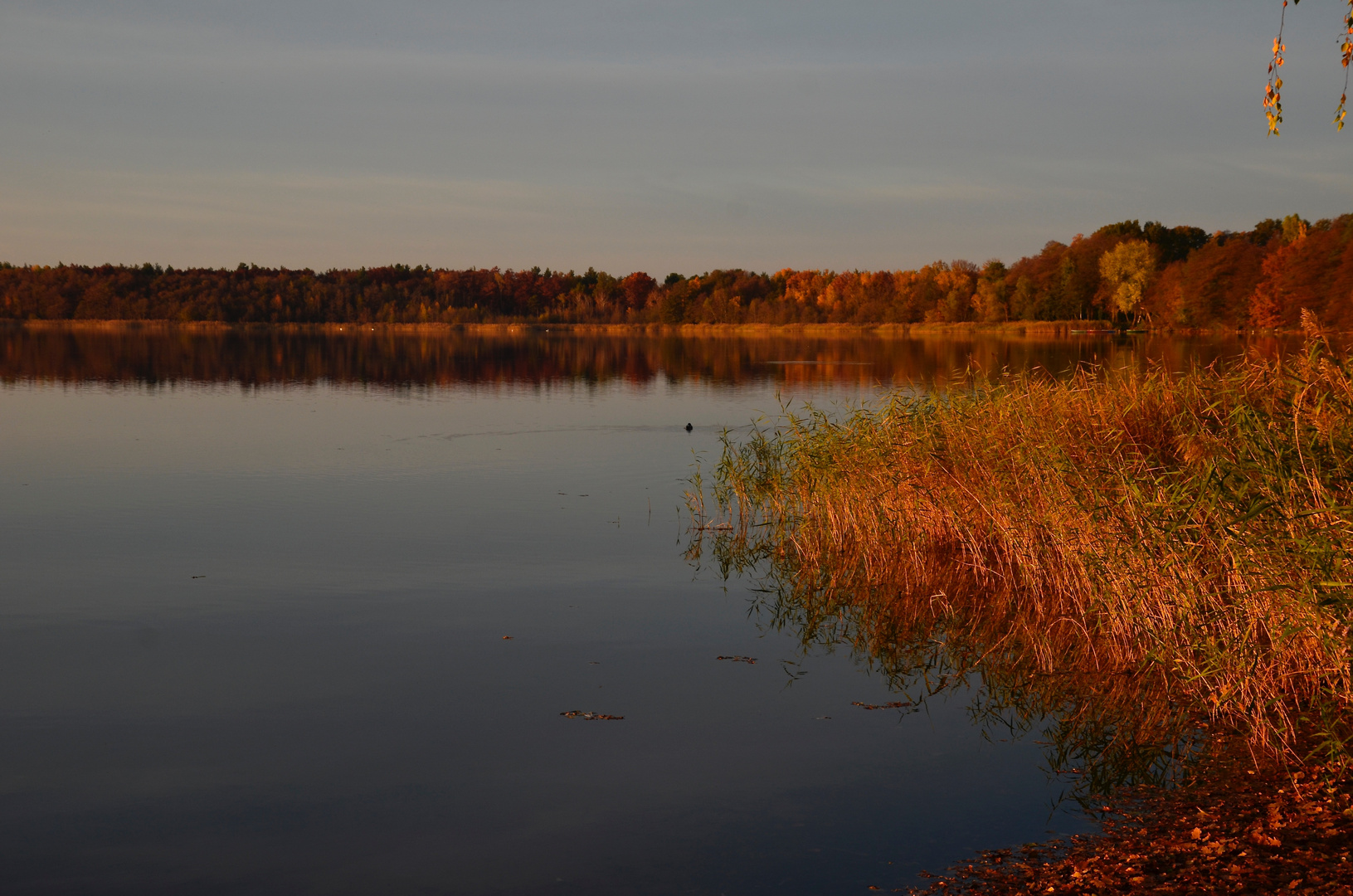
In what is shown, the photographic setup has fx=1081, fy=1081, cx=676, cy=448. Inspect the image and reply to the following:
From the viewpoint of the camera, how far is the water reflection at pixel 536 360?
60.6m

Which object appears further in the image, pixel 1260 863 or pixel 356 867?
pixel 356 867

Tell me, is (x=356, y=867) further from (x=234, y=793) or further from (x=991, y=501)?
(x=991, y=501)

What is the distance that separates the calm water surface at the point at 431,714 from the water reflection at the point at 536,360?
24613mm

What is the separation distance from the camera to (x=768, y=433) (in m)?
33.5

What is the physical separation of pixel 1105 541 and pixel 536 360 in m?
74.9

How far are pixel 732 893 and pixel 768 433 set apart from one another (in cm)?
2674

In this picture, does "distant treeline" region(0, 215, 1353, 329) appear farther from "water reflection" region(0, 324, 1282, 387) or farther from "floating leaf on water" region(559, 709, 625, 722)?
"floating leaf on water" region(559, 709, 625, 722)

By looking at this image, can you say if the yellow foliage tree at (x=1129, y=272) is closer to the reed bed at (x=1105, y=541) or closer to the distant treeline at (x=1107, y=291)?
the distant treeline at (x=1107, y=291)

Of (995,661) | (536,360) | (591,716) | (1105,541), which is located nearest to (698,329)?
(536,360)

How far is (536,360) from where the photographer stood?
3302 inches

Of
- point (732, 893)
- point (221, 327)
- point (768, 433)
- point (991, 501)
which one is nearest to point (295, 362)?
point (768, 433)

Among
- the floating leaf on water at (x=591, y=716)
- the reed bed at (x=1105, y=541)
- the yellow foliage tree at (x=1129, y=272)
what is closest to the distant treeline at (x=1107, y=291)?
the yellow foliage tree at (x=1129, y=272)

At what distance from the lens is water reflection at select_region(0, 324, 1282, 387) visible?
60562 millimetres

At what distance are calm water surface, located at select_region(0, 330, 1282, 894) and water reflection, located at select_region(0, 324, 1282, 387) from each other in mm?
24613
